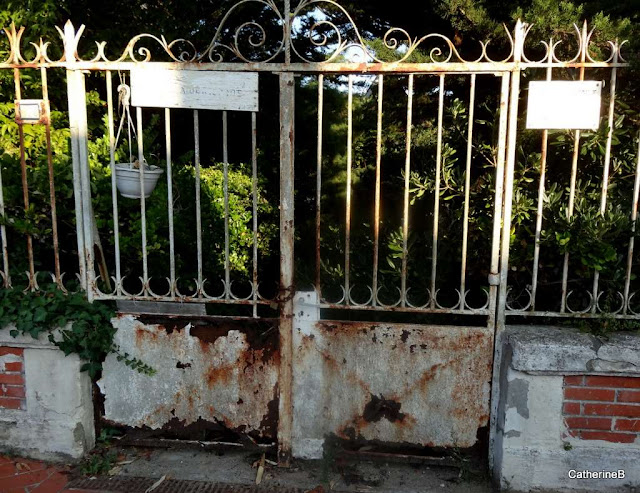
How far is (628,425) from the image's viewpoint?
300cm

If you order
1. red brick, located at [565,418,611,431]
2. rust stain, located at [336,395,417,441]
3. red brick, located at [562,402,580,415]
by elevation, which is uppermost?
red brick, located at [562,402,580,415]

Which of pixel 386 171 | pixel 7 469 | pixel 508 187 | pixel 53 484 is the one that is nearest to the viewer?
pixel 508 187

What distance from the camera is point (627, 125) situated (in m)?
3.43

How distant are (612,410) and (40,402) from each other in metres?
3.30

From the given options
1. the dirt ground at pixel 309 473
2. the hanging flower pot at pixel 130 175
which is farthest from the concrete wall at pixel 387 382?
the hanging flower pot at pixel 130 175

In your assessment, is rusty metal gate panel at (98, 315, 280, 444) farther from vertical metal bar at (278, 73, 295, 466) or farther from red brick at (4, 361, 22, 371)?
red brick at (4, 361, 22, 371)

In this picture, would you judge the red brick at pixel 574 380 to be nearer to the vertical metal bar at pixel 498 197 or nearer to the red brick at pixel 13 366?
the vertical metal bar at pixel 498 197

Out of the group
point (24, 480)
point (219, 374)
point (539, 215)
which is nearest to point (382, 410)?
point (219, 374)

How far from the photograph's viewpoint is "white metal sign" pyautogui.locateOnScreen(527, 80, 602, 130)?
2900mm

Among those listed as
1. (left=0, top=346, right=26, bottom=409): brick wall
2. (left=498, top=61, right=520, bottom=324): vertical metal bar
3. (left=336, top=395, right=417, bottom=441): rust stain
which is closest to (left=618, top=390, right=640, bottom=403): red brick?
(left=498, top=61, right=520, bottom=324): vertical metal bar

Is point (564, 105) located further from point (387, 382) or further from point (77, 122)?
point (77, 122)

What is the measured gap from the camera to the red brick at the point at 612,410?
9.80 ft

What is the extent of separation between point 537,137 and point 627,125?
0.53 m

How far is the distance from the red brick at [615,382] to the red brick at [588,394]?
0.03m
